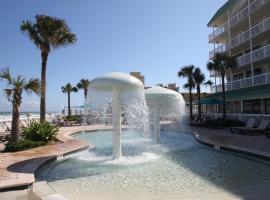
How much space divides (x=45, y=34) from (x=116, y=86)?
11377mm

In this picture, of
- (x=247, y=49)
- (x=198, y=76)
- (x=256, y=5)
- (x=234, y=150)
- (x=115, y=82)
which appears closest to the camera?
(x=115, y=82)

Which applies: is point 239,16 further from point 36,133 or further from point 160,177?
point 160,177

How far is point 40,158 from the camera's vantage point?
11750mm

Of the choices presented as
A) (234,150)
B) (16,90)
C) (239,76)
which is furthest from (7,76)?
(239,76)

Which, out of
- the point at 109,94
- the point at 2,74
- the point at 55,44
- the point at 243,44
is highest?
the point at 243,44

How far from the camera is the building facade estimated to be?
2852cm

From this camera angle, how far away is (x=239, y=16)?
33656 mm

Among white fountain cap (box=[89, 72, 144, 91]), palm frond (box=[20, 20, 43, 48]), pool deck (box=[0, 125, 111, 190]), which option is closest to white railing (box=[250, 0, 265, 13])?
palm frond (box=[20, 20, 43, 48])

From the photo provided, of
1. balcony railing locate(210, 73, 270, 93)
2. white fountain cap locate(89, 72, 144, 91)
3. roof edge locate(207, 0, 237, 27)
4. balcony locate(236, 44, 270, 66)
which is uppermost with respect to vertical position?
roof edge locate(207, 0, 237, 27)

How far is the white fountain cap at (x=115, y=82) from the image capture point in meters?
10.9

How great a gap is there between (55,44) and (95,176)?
45.3ft

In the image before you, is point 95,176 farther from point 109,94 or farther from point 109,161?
point 109,94

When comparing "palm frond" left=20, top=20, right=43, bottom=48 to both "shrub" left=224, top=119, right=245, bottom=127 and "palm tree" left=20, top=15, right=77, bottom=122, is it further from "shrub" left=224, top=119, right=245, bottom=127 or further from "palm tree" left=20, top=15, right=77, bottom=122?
"shrub" left=224, top=119, right=245, bottom=127

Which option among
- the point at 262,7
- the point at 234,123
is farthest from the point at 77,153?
the point at 262,7
